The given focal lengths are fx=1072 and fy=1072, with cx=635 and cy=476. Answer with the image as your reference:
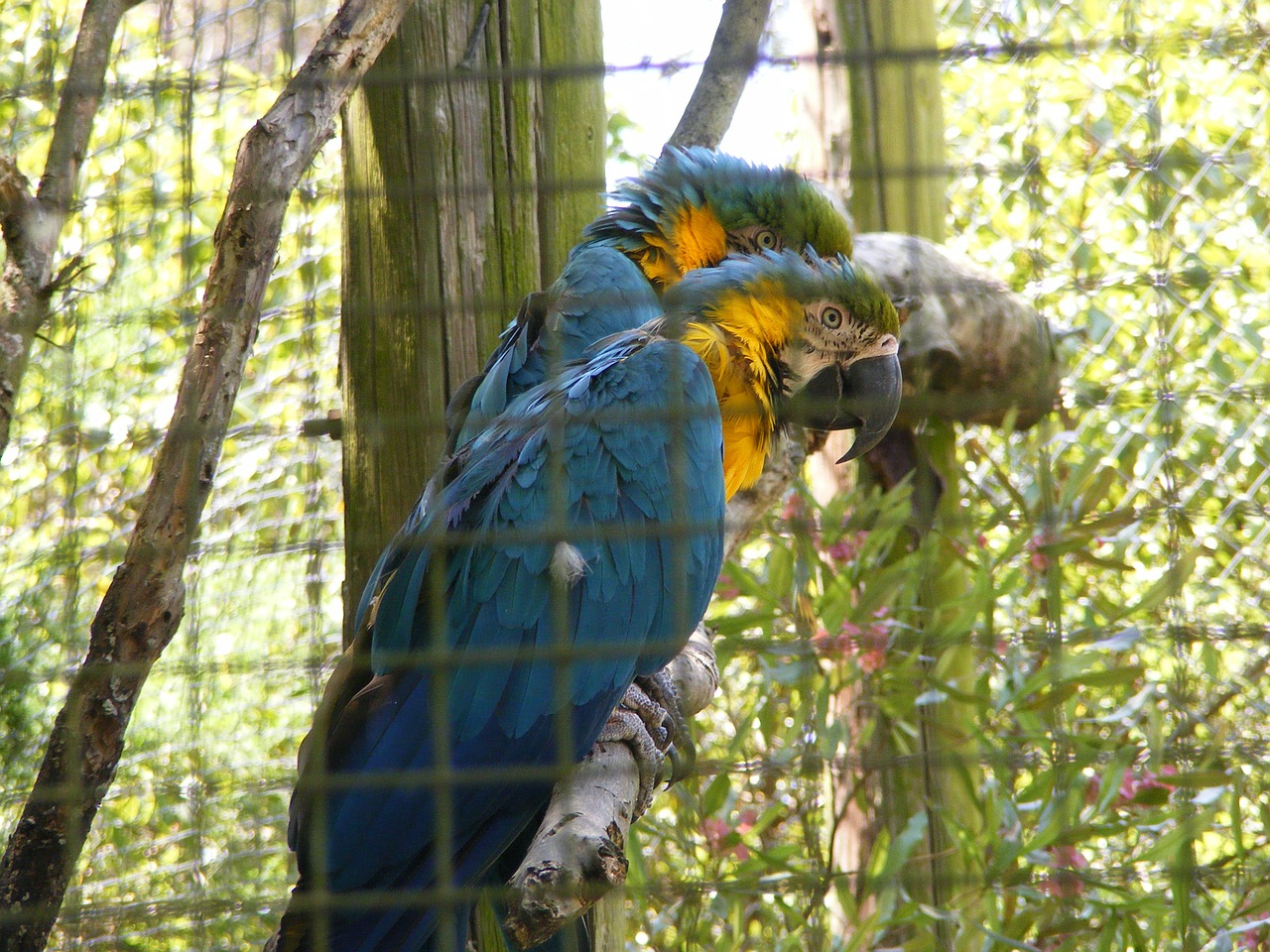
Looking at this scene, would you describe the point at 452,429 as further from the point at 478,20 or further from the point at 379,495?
the point at 478,20

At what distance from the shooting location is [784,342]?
4.36ft


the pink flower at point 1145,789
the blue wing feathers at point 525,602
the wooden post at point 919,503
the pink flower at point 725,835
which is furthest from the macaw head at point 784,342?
the pink flower at point 1145,789

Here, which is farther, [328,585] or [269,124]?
[328,585]

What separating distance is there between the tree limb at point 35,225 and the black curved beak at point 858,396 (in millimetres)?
847

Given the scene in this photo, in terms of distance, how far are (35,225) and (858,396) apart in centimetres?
95

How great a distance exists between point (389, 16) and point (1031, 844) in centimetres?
125

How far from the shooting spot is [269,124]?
1.07 metres

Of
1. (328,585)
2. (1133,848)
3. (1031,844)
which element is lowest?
(1133,848)

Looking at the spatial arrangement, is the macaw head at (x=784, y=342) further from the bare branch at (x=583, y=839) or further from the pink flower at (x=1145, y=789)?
the pink flower at (x=1145, y=789)

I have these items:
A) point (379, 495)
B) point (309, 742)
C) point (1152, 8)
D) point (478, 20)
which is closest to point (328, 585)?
point (379, 495)

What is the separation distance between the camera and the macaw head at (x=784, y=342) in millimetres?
1292

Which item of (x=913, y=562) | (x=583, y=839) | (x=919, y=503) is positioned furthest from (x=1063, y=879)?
(x=583, y=839)

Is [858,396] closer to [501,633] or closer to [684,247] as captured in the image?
[684,247]

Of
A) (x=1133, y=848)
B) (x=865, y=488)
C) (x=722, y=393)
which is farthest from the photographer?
(x=865, y=488)
